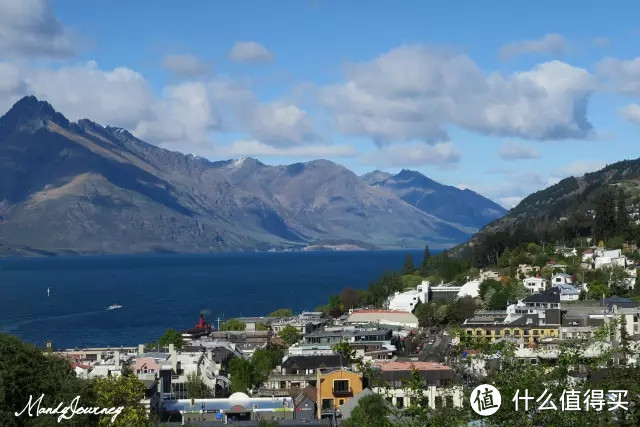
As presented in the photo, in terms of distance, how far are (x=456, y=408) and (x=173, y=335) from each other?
2331 inches

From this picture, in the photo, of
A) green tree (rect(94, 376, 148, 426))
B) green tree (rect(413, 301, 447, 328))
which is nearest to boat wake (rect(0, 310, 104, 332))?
green tree (rect(413, 301, 447, 328))

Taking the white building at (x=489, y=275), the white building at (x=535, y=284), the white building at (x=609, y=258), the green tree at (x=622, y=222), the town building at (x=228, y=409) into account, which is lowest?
the town building at (x=228, y=409)

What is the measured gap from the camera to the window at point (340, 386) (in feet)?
132

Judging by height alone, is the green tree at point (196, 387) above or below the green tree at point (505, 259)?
below

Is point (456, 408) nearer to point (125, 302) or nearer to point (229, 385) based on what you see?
point (229, 385)

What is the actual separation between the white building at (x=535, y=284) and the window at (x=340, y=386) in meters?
44.8

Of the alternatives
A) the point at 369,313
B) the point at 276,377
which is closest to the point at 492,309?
the point at 369,313

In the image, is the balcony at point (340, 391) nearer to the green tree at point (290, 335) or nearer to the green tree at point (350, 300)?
the green tree at point (290, 335)

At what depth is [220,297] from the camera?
14812cm

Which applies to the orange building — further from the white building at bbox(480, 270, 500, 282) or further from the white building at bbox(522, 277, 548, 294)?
the white building at bbox(480, 270, 500, 282)

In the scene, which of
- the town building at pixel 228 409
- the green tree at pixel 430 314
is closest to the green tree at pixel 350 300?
the green tree at pixel 430 314

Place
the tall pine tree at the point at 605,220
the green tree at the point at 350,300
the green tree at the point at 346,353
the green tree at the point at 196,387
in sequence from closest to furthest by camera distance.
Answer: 1. the green tree at the point at 196,387
2. the green tree at the point at 346,353
3. the green tree at the point at 350,300
4. the tall pine tree at the point at 605,220

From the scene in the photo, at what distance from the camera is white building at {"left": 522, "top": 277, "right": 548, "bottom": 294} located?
82500 mm

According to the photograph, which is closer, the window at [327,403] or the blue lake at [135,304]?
the window at [327,403]
